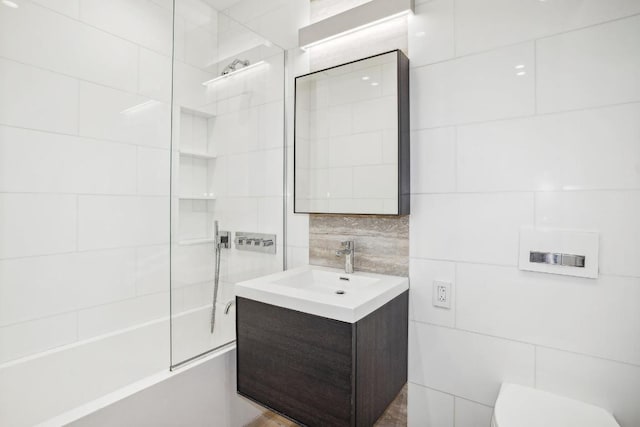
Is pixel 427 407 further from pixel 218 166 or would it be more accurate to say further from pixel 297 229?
pixel 218 166

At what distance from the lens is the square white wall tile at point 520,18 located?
1098 millimetres

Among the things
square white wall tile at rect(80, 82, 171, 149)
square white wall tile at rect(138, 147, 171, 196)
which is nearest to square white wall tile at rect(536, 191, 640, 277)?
square white wall tile at rect(138, 147, 171, 196)

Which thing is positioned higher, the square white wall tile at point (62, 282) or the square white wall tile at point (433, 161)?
the square white wall tile at point (433, 161)

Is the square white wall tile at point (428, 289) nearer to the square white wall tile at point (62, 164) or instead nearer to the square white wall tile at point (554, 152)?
the square white wall tile at point (554, 152)

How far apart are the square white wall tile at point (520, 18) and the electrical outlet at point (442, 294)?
97cm

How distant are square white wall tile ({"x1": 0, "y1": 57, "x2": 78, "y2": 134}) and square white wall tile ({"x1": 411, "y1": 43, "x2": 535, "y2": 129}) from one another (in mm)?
1693

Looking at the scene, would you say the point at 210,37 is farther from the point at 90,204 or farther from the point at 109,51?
the point at 90,204

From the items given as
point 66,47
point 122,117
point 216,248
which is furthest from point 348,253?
point 66,47

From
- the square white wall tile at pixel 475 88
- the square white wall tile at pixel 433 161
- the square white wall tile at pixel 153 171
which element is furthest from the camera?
the square white wall tile at pixel 153 171

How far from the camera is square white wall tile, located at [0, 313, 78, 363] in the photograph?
1.46 meters

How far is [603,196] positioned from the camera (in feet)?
3.57

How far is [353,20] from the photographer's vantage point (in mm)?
1591

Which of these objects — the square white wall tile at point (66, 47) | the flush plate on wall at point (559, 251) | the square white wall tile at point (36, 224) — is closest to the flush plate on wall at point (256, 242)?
the square white wall tile at point (36, 224)

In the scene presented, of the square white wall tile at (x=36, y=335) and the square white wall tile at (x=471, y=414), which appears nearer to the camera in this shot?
the square white wall tile at (x=471, y=414)
